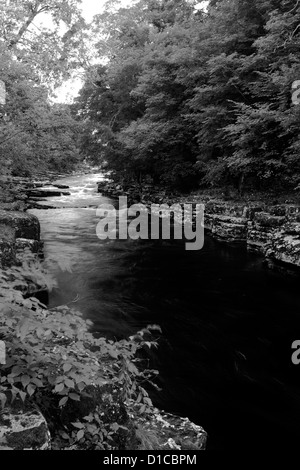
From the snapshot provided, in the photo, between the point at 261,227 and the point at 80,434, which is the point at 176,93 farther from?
the point at 80,434

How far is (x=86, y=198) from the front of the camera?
2389cm

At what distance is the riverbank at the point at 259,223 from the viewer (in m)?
9.19

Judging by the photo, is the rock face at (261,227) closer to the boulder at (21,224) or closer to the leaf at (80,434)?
the boulder at (21,224)

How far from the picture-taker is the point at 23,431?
2.01 metres

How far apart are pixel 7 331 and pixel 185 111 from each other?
55.8 feet

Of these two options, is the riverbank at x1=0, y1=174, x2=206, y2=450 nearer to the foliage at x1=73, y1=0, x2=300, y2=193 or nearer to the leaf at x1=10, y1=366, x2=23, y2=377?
the leaf at x1=10, y1=366, x2=23, y2=377

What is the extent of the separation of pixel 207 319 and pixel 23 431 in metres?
4.89

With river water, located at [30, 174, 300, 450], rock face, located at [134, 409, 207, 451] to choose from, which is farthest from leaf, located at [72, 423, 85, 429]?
river water, located at [30, 174, 300, 450]

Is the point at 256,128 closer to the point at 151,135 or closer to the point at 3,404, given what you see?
the point at 151,135

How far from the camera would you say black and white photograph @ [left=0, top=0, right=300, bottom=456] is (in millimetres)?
2490

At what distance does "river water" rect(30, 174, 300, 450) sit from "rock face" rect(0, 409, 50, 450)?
168 cm

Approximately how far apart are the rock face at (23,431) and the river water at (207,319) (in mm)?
1675

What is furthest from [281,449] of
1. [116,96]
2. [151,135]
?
[116,96]

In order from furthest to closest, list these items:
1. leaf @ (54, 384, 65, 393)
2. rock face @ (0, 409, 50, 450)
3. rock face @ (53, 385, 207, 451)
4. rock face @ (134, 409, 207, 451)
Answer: rock face @ (134, 409, 207, 451) < rock face @ (53, 385, 207, 451) < leaf @ (54, 384, 65, 393) < rock face @ (0, 409, 50, 450)
